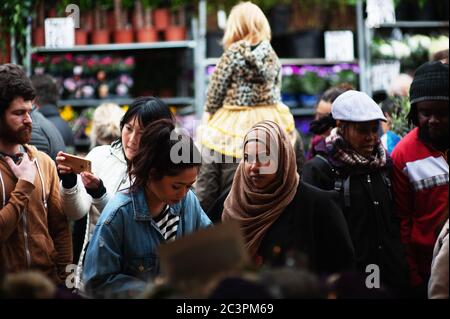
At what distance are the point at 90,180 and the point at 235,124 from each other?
5.20ft

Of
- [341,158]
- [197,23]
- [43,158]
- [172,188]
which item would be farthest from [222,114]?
[197,23]

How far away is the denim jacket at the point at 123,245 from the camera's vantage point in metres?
2.69

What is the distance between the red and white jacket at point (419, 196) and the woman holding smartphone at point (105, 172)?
110cm

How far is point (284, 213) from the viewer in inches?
128

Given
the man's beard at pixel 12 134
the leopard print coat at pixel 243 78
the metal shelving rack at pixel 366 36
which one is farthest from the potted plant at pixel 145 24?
the man's beard at pixel 12 134

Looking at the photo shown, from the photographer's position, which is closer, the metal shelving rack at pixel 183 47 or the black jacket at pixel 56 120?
the black jacket at pixel 56 120

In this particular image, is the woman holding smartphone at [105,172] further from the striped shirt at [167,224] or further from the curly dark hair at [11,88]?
the striped shirt at [167,224]

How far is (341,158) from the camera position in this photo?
148 inches

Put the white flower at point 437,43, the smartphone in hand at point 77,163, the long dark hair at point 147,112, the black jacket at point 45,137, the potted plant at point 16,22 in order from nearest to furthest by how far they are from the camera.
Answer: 1. the smartphone in hand at point 77,163
2. the long dark hair at point 147,112
3. the black jacket at point 45,137
4. the potted plant at point 16,22
5. the white flower at point 437,43

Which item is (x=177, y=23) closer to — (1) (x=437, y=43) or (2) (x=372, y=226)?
(1) (x=437, y=43)

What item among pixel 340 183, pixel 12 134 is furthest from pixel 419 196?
pixel 12 134

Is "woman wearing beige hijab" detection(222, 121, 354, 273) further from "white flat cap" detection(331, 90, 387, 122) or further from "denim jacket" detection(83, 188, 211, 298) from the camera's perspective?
"white flat cap" detection(331, 90, 387, 122)

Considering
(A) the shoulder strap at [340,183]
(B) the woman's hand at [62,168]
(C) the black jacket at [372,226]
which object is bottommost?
(C) the black jacket at [372,226]
